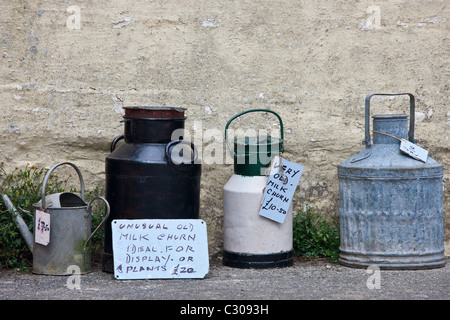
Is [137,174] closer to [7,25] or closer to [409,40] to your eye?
[7,25]

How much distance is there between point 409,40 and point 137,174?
2.23 metres

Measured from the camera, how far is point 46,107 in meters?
4.05

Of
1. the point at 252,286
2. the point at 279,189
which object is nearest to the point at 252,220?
the point at 279,189

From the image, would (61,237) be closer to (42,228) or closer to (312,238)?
(42,228)

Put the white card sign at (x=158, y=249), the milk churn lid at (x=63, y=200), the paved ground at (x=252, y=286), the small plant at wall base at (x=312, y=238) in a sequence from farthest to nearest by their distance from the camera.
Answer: the small plant at wall base at (x=312, y=238)
the milk churn lid at (x=63, y=200)
the white card sign at (x=158, y=249)
the paved ground at (x=252, y=286)

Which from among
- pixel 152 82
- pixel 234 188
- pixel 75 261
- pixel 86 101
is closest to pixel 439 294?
pixel 234 188

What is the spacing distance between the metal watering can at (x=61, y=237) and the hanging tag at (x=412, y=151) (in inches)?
72.7

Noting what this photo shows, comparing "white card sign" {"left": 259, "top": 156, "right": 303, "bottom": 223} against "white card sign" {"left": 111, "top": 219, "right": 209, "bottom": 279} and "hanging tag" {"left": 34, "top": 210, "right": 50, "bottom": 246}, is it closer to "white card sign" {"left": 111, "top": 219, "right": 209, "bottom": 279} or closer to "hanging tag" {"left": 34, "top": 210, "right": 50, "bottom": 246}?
"white card sign" {"left": 111, "top": 219, "right": 209, "bottom": 279}

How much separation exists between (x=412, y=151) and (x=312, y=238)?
914mm

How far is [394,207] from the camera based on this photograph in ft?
11.8

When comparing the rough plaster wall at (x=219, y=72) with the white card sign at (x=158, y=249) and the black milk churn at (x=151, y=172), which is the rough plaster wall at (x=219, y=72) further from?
the white card sign at (x=158, y=249)

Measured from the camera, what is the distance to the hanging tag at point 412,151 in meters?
3.60

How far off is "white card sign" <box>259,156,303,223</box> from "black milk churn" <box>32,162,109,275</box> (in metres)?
0.98

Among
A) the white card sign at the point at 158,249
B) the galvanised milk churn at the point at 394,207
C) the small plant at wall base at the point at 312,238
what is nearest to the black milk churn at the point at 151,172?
the white card sign at the point at 158,249
